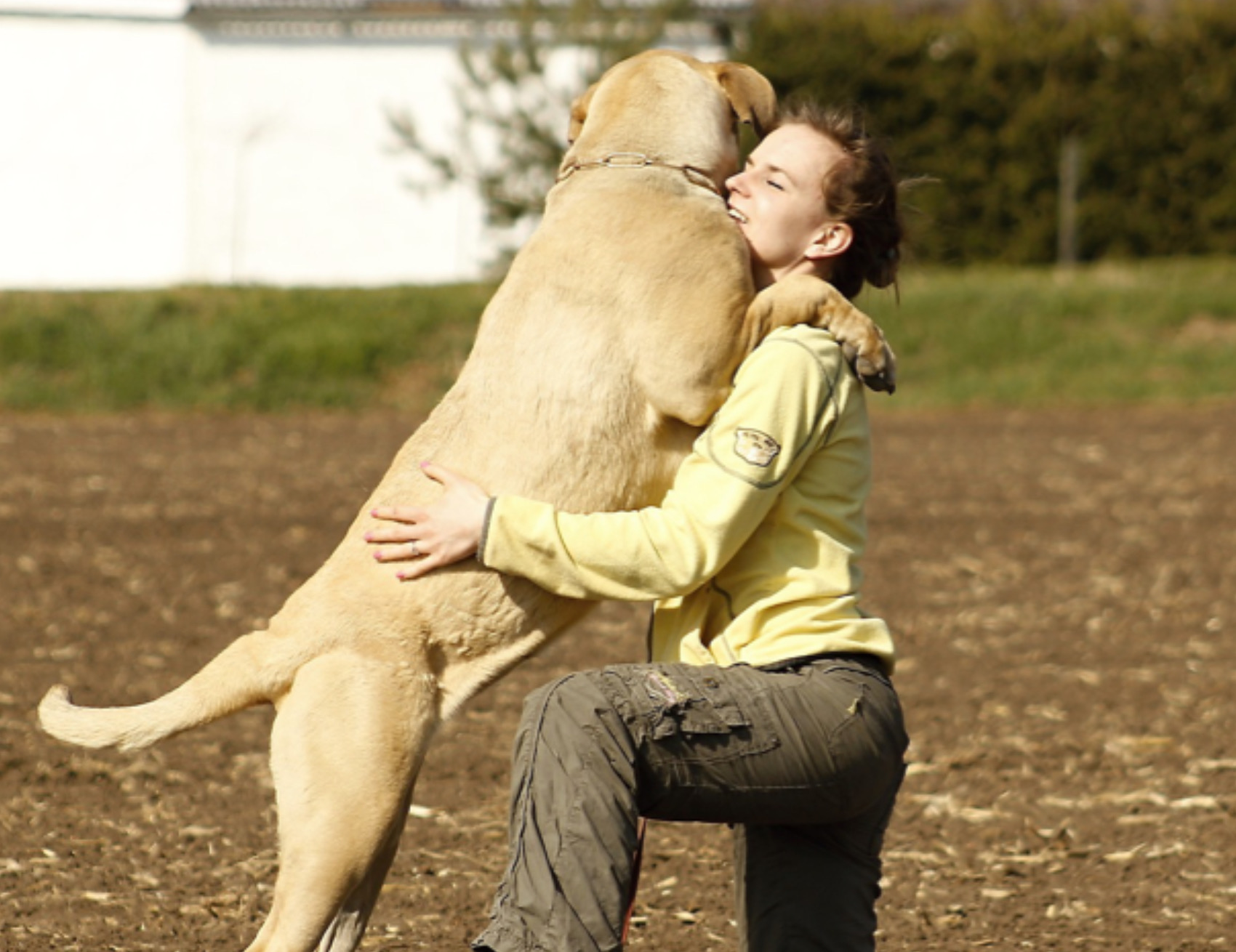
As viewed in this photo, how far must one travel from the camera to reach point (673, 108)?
3670 millimetres

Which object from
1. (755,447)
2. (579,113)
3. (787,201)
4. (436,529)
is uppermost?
(579,113)

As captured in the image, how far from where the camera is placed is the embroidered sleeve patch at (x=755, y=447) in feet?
9.74

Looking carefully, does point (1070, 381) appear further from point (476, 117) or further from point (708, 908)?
point (708, 908)

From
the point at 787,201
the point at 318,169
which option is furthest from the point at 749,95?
the point at 318,169

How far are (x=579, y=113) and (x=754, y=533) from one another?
1.25m

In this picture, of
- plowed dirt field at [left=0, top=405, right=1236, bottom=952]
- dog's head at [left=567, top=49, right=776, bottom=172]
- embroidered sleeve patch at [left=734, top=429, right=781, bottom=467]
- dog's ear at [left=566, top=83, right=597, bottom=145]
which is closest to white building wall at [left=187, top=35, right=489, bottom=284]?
plowed dirt field at [left=0, top=405, right=1236, bottom=952]

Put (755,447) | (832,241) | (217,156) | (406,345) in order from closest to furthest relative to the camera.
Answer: (755,447) → (832,241) → (406,345) → (217,156)

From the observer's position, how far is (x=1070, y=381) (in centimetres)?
1513

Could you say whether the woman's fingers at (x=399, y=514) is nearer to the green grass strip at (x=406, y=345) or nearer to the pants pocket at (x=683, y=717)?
the pants pocket at (x=683, y=717)

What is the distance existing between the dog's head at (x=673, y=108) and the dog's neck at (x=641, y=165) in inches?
0.8

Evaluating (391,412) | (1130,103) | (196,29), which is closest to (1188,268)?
(1130,103)

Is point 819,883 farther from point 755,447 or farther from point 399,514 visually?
point 399,514

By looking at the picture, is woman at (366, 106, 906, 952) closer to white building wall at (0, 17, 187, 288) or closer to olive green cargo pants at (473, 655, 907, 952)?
olive green cargo pants at (473, 655, 907, 952)

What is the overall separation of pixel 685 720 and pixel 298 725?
725mm
